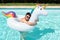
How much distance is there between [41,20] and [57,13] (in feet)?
6.16

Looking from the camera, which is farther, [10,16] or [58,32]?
[58,32]

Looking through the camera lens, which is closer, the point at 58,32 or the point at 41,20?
the point at 58,32

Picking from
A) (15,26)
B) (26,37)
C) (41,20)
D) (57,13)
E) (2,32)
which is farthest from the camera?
(57,13)

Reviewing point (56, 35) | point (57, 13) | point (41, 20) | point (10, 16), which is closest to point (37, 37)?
point (56, 35)

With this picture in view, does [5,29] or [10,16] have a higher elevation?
[10,16]

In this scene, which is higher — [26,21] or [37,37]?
[26,21]

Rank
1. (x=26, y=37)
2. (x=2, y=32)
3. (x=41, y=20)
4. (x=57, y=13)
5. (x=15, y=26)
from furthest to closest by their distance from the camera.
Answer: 1. (x=57, y=13)
2. (x=41, y=20)
3. (x=2, y=32)
4. (x=26, y=37)
5. (x=15, y=26)

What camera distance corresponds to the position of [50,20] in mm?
9805

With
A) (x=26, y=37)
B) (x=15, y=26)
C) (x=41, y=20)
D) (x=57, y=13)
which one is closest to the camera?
(x=15, y=26)

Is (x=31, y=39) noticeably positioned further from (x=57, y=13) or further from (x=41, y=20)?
(x=57, y=13)

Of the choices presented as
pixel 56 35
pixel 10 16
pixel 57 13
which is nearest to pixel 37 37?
pixel 56 35

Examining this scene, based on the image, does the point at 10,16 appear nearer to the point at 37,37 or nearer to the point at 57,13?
the point at 37,37

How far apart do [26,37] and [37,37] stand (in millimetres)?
466

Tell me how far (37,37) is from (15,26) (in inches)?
48.1
